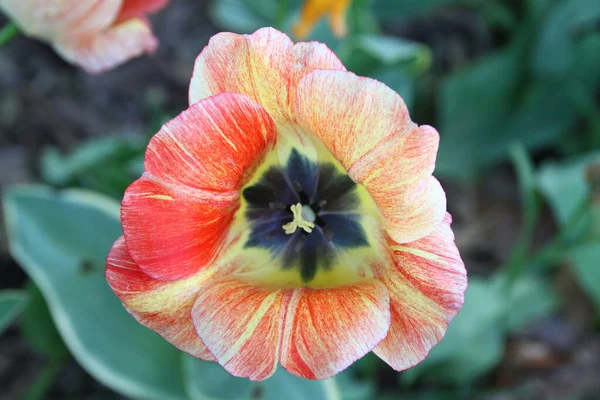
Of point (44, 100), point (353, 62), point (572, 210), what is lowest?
point (44, 100)

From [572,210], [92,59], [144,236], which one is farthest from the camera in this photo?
[572,210]

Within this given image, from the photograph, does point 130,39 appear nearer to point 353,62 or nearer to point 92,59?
point 92,59

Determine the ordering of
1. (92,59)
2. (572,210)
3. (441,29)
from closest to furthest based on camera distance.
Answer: (92,59) → (572,210) → (441,29)

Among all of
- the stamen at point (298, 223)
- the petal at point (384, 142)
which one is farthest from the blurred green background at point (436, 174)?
the petal at point (384, 142)

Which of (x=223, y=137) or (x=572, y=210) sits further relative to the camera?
(x=572, y=210)

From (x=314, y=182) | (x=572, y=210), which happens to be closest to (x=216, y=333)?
(x=314, y=182)

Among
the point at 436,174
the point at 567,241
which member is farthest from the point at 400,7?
the point at 567,241

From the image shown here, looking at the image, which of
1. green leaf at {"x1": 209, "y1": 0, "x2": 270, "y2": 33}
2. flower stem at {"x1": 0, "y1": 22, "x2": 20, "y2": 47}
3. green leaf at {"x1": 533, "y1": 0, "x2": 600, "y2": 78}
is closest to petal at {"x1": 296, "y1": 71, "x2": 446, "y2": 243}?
flower stem at {"x1": 0, "y1": 22, "x2": 20, "y2": 47}
